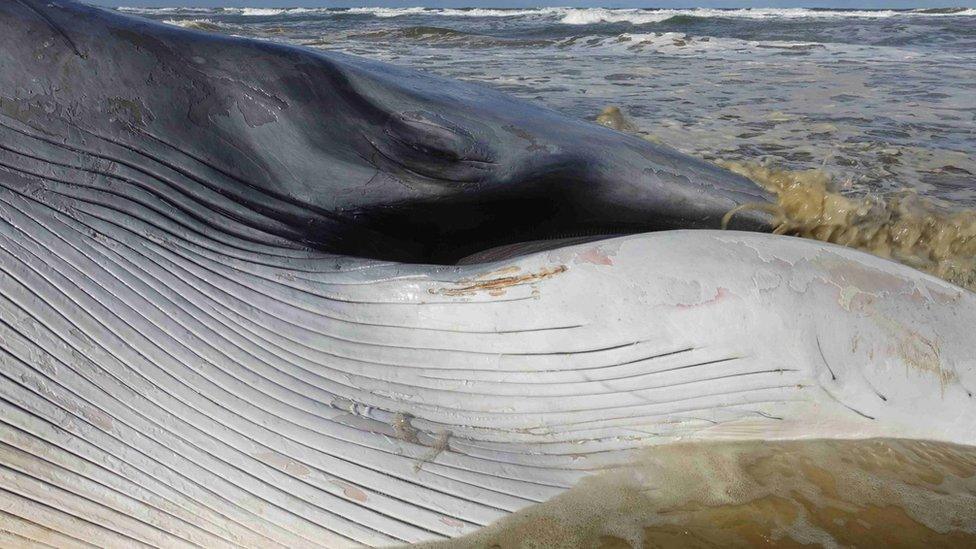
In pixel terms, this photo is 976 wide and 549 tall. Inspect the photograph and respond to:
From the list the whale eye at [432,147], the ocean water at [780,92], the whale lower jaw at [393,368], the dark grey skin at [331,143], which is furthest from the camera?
the ocean water at [780,92]

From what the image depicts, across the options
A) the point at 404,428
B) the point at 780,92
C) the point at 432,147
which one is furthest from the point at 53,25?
the point at 780,92

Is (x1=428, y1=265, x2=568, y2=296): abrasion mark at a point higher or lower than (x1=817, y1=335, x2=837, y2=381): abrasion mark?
higher

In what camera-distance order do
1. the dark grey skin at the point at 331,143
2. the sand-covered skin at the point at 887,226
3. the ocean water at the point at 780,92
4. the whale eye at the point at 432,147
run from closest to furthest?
the dark grey skin at the point at 331,143 → the whale eye at the point at 432,147 → the sand-covered skin at the point at 887,226 → the ocean water at the point at 780,92

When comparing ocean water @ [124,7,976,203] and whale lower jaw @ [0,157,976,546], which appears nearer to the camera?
whale lower jaw @ [0,157,976,546]

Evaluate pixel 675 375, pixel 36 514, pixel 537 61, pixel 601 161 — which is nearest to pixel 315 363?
pixel 36 514

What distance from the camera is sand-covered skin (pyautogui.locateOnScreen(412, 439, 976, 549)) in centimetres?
202

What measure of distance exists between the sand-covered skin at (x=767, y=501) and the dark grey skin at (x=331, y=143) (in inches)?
36.7

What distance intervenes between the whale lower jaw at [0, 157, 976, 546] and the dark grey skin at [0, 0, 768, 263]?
7.0 inches

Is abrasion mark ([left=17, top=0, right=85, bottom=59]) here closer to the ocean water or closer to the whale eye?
the whale eye

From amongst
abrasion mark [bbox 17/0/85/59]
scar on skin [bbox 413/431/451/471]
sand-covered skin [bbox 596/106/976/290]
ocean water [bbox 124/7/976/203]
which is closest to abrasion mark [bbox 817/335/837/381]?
scar on skin [bbox 413/431/451/471]

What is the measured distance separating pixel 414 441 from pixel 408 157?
95 cm

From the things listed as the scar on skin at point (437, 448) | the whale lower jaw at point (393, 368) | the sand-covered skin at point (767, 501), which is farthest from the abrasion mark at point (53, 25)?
the sand-covered skin at point (767, 501)

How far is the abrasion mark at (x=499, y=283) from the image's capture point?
2.28m

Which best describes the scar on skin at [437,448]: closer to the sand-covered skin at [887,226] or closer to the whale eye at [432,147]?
the whale eye at [432,147]
